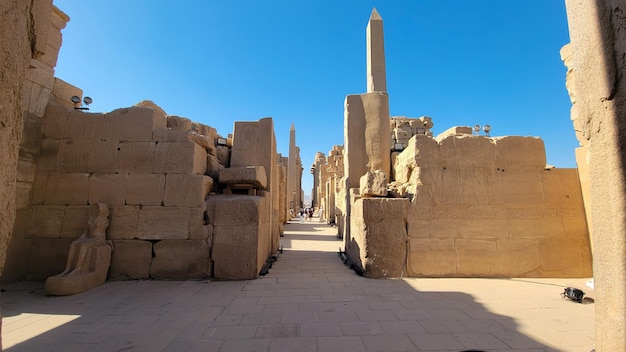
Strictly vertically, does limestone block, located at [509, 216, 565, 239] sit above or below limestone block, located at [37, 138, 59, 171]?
below

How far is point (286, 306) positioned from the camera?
11.2ft

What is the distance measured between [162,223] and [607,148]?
5.59 m

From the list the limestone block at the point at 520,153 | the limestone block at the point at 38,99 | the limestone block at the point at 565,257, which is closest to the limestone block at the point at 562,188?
the limestone block at the point at 520,153

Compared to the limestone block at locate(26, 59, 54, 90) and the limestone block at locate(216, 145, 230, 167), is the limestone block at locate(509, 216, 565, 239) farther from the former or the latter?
the limestone block at locate(26, 59, 54, 90)

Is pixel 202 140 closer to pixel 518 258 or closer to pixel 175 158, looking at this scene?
pixel 175 158

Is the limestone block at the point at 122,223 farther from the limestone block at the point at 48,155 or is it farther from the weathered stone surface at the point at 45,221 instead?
the limestone block at the point at 48,155

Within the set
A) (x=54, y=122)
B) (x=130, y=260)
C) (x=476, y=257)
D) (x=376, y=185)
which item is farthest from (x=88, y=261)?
(x=476, y=257)

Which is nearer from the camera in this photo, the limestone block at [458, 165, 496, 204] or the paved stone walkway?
the paved stone walkway

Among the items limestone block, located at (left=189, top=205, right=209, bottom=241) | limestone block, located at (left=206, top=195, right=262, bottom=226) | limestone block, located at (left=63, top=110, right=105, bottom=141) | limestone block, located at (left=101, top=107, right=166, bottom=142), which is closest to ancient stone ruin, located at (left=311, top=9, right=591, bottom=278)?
limestone block, located at (left=206, top=195, right=262, bottom=226)

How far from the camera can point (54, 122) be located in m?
5.01

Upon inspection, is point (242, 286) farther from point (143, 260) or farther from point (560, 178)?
point (560, 178)

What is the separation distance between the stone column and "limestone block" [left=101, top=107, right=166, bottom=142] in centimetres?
594

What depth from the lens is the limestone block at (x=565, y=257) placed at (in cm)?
492

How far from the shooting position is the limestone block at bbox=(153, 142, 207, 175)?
4.91 m
